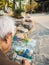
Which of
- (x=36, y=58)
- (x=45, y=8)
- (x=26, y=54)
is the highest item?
(x=26, y=54)

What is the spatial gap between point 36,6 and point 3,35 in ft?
52.5

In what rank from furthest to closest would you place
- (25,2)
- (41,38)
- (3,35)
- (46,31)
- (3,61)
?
(25,2), (46,31), (41,38), (3,35), (3,61)

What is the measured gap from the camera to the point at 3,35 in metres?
2.16

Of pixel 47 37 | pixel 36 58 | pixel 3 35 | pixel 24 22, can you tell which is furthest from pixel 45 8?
pixel 3 35

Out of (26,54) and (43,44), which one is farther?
(43,44)

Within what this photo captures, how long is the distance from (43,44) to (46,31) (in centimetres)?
212

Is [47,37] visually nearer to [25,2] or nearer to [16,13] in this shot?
[16,13]

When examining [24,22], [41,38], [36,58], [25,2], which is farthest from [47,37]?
[25,2]

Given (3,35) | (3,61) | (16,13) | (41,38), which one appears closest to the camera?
(3,61)

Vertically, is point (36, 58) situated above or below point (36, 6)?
above

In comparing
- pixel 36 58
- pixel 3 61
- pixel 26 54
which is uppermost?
pixel 3 61

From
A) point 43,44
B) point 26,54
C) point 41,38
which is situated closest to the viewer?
point 26,54

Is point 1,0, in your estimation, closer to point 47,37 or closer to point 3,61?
point 47,37

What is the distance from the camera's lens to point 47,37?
26.5 ft
